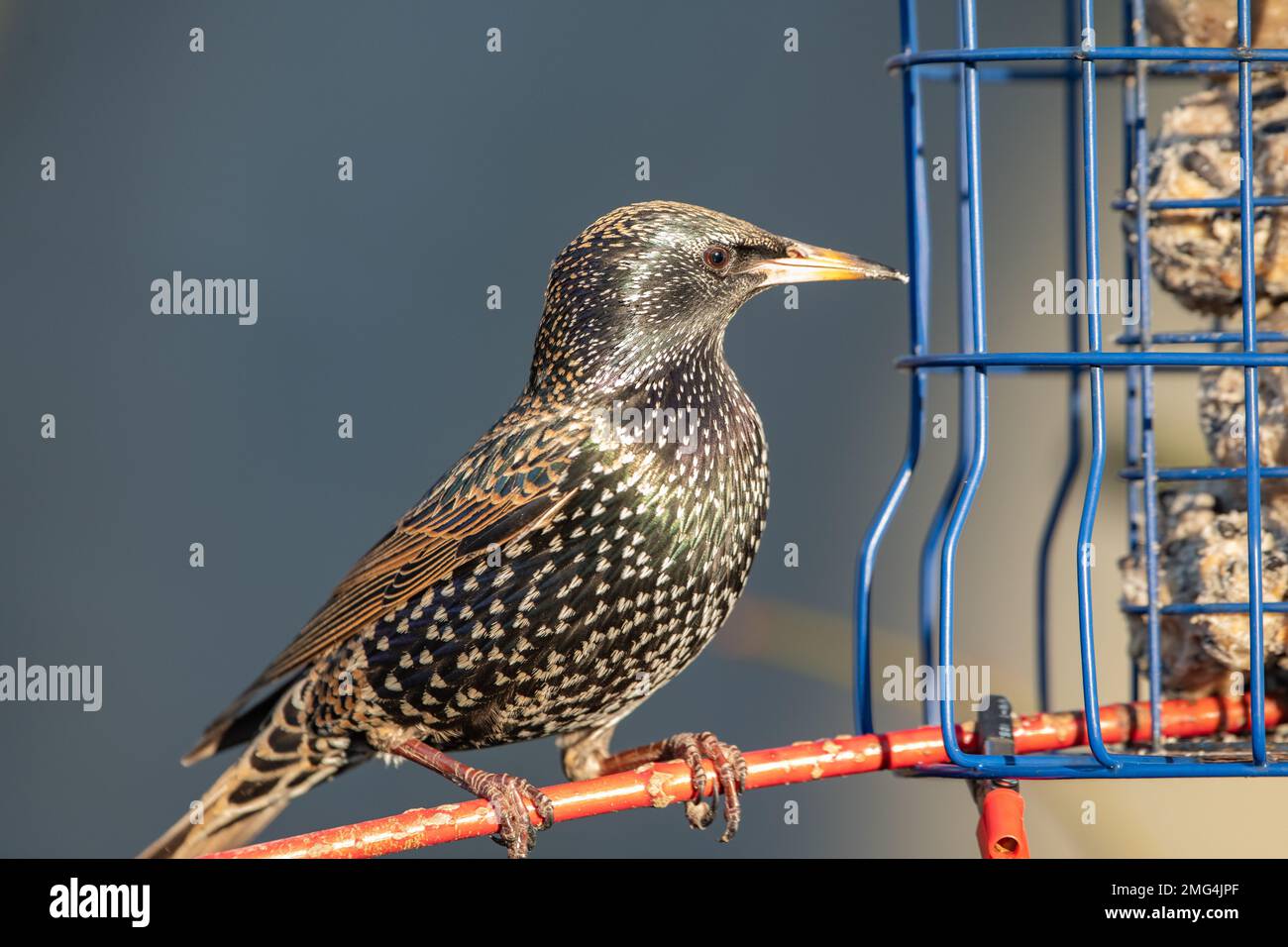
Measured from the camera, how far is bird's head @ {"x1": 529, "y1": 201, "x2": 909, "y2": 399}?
9.61ft

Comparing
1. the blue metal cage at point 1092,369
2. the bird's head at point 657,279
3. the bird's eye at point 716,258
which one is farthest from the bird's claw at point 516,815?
the bird's eye at point 716,258

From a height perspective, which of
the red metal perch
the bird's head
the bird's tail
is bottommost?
the bird's tail

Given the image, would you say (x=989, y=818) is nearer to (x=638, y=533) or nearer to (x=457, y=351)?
(x=638, y=533)

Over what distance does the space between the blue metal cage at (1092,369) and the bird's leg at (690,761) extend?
0.26 meters

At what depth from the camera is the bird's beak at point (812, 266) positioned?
2842 mm

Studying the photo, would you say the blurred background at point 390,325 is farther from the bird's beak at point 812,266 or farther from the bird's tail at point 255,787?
the bird's beak at point 812,266

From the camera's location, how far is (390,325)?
17.0ft

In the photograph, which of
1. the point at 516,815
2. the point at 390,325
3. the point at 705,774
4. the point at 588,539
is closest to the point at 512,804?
the point at 516,815

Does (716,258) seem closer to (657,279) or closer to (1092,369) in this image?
(657,279)

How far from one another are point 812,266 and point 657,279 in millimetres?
271

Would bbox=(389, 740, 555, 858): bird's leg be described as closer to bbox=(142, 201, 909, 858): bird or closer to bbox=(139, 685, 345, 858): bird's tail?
bbox=(142, 201, 909, 858): bird

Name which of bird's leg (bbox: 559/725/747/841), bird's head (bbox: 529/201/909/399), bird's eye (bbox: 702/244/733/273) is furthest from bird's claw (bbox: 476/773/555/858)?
bird's eye (bbox: 702/244/733/273)

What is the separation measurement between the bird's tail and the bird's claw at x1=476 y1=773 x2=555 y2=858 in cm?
67

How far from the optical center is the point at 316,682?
3.13m
